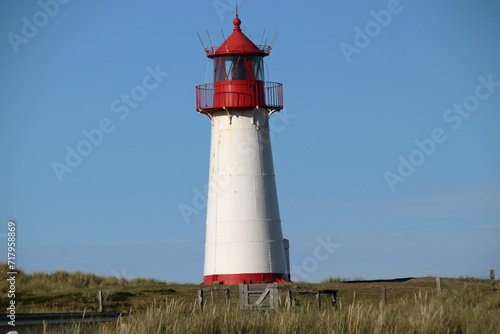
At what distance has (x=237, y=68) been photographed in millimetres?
35375

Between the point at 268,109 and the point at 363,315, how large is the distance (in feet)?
56.3

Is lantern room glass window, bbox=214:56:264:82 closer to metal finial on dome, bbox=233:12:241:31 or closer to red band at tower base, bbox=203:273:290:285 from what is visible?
metal finial on dome, bbox=233:12:241:31

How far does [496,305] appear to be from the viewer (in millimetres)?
23312

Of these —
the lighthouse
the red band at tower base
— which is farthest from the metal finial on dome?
the red band at tower base

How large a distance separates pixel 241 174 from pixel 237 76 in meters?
3.10

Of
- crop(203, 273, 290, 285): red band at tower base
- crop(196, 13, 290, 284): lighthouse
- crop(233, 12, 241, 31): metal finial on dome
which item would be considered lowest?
crop(203, 273, 290, 285): red band at tower base

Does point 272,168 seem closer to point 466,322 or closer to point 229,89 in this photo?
point 229,89

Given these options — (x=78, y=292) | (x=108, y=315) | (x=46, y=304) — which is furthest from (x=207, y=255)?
(x=108, y=315)

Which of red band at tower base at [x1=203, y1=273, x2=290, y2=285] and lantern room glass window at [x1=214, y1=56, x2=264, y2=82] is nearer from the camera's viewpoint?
red band at tower base at [x1=203, y1=273, x2=290, y2=285]

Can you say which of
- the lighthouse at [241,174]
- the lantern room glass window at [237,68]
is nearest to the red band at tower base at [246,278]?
the lighthouse at [241,174]

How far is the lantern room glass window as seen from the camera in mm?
35344

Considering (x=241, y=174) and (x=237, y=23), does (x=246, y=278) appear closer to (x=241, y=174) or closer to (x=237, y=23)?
(x=241, y=174)

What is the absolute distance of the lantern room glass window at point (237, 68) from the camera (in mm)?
35344

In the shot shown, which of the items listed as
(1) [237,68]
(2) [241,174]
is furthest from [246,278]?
(1) [237,68]
